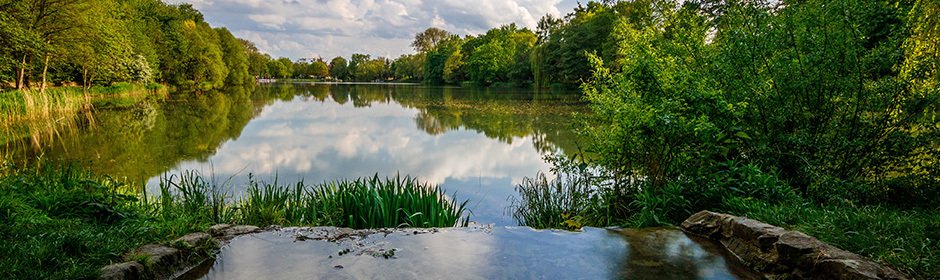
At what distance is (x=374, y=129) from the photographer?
19328mm

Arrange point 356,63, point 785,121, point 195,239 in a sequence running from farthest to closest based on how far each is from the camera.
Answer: point 356,63 → point 785,121 → point 195,239

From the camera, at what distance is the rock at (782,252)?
3094 mm

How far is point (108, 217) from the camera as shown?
4383mm

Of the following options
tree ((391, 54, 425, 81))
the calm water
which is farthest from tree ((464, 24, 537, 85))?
the calm water

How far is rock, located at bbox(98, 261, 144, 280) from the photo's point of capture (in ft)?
10.1

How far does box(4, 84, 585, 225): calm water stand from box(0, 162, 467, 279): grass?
1539 mm

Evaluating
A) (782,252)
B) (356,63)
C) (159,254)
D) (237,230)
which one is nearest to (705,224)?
Result: (782,252)

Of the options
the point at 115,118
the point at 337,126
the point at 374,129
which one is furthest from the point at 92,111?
the point at 374,129

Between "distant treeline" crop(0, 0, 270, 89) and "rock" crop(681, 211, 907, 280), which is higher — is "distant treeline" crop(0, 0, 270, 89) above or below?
above

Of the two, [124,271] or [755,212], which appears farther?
[755,212]

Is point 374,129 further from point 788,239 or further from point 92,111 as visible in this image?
point 788,239

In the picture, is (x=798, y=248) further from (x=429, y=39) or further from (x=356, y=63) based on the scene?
(x=356, y=63)

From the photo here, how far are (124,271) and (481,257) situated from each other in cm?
261

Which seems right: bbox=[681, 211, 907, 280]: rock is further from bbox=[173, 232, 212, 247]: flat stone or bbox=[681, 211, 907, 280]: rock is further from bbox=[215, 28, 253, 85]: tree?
bbox=[215, 28, 253, 85]: tree
